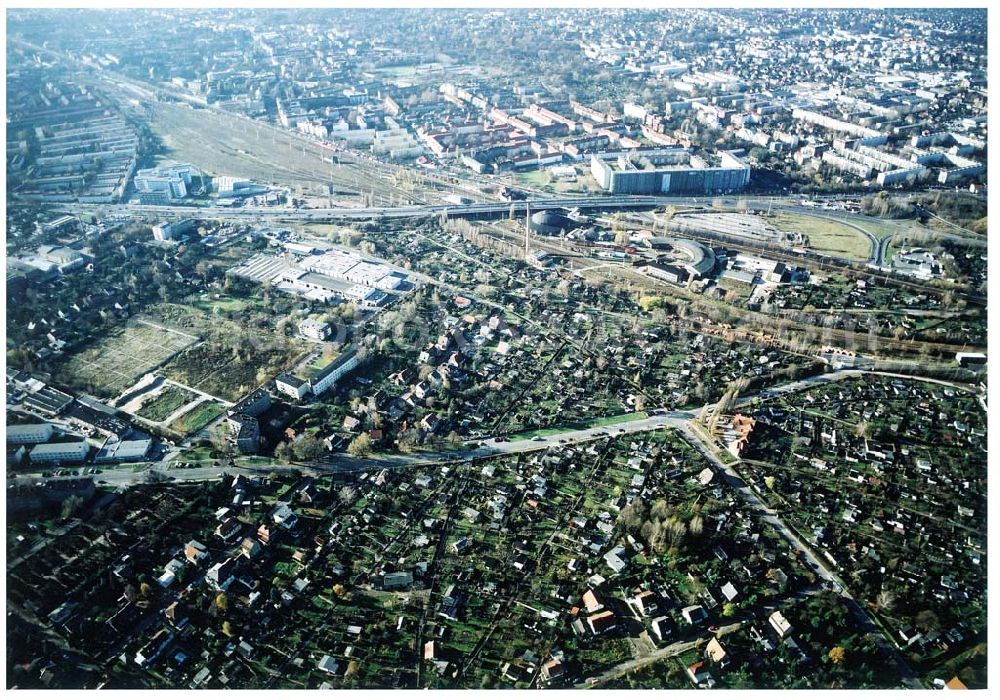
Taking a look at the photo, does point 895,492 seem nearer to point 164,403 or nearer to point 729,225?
point 729,225

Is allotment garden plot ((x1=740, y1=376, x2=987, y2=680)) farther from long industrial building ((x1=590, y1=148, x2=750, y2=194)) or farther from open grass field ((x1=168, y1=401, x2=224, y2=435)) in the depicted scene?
long industrial building ((x1=590, y1=148, x2=750, y2=194))

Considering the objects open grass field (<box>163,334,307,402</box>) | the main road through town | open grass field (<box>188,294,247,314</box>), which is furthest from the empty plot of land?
open grass field (<box>188,294,247,314</box>)

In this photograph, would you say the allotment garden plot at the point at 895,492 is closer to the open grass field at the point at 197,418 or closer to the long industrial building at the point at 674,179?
the open grass field at the point at 197,418

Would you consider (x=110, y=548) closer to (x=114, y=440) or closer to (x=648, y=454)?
(x=114, y=440)

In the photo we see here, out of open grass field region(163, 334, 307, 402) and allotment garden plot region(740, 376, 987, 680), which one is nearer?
allotment garden plot region(740, 376, 987, 680)

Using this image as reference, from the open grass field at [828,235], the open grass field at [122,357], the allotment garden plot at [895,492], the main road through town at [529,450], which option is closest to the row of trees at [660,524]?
the main road through town at [529,450]

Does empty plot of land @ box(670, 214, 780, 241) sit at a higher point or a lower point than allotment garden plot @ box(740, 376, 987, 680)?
higher

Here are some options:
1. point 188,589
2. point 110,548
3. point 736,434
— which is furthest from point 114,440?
point 736,434
